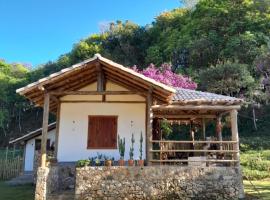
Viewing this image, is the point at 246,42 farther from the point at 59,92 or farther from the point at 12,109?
the point at 12,109

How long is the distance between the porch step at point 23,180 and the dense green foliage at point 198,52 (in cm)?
1495

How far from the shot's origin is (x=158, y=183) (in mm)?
11047

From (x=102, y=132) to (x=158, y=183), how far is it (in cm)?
375

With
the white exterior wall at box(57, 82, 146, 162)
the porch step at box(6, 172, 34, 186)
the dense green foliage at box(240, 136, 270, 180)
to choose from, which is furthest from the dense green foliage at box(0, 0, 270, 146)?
the porch step at box(6, 172, 34, 186)

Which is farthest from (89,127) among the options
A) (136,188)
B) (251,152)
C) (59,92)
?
(251,152)

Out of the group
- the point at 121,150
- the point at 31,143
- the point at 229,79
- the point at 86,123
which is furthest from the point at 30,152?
the point at 229,79

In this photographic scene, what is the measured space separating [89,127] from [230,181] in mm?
6034

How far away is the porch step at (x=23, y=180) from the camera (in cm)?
1894

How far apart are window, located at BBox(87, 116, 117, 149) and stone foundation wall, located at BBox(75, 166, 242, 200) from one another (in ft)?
9.06

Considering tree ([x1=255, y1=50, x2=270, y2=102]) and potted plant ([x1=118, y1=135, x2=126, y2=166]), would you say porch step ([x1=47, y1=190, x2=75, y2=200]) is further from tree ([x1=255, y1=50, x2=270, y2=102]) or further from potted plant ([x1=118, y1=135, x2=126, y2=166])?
tree ([x1=255, y1=50, x2=270, y2=102])

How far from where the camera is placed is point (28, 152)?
71.6ft

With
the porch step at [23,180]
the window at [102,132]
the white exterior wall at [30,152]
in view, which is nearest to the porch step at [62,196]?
the window at [102,132]

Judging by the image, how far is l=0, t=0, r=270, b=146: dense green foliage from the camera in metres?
26.4

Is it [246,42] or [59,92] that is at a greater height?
[246,42]
